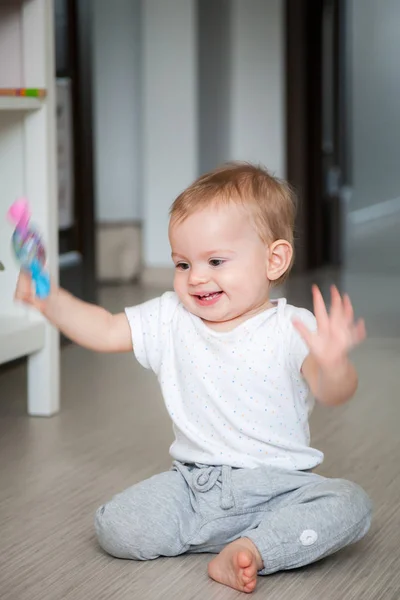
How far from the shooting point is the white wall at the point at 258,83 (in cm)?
413

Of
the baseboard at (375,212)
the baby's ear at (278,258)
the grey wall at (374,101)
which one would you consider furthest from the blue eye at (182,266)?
the grey wall at (374,101)

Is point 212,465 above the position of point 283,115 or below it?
below

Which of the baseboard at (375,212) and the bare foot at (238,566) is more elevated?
the bare foot at (238,566)

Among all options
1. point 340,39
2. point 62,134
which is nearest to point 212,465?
point 62,134

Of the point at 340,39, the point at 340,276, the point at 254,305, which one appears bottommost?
the point at 340,276

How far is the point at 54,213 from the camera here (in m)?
Answer: 2.02

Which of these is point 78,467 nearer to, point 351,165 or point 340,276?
point 340,276

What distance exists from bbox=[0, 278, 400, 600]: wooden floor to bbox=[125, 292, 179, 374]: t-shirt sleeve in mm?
256

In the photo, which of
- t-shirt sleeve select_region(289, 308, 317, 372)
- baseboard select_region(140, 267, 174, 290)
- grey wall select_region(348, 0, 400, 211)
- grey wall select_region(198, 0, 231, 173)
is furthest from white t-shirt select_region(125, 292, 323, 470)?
grey wall select_region(348, 0, 400, 211)

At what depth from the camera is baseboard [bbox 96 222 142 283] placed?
3.94 m

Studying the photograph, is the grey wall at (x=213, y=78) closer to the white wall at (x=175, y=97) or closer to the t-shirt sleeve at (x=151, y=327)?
the white wall at (x=175, y=97)

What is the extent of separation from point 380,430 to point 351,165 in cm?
469

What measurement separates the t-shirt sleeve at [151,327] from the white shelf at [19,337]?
0.56 meters

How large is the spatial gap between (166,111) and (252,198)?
270 centimetres
